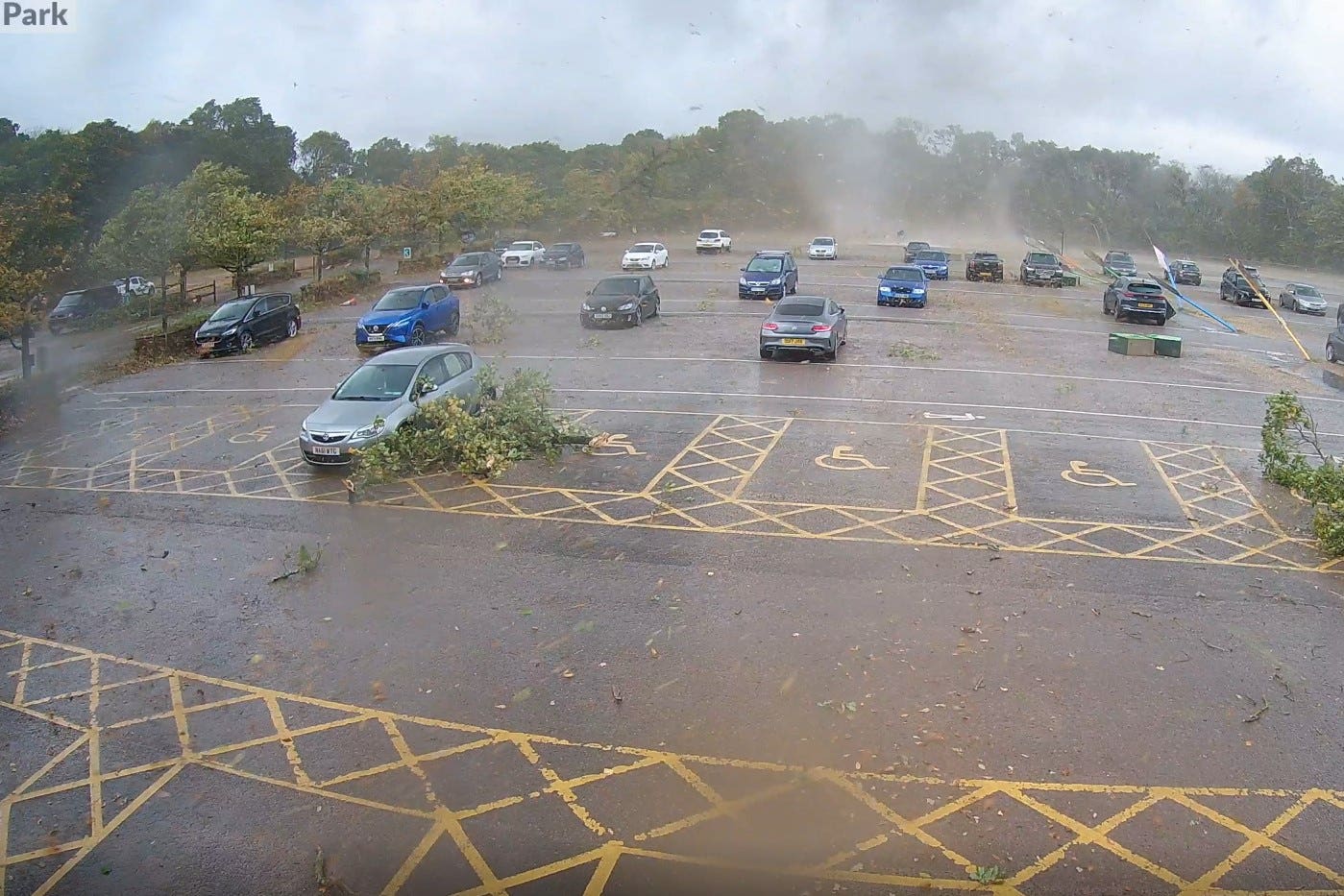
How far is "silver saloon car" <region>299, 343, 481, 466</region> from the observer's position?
43.9 feet

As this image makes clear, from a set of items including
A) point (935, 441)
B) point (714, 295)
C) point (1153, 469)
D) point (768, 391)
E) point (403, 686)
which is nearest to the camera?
point (403, 686)

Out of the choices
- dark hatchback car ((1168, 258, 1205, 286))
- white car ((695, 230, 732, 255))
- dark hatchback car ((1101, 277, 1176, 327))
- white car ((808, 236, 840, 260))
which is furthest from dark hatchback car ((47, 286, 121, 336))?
dark hatchback car ((1168, 258, 1205, 286))

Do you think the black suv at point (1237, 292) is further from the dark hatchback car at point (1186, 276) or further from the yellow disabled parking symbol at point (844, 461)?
the yellow disabled parking symbol at point (844, 461)

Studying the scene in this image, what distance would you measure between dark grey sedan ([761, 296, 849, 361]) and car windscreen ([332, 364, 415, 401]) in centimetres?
958

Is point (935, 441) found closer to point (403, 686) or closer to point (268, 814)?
point (403, 686)

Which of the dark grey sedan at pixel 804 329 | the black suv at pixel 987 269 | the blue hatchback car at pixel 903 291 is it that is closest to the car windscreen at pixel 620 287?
the dark grey sedan at pixel 804 329

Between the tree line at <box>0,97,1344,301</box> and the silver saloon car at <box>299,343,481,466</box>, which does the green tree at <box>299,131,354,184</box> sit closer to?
the tree line at <box>0,97,1344,301</box>

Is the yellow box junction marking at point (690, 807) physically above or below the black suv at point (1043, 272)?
below

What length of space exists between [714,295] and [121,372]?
19311 millimetres

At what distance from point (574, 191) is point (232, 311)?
1852 inches

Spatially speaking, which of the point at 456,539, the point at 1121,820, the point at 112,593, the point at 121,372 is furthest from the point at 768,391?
the point at 121,372

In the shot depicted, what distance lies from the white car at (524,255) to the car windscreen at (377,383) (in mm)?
31858

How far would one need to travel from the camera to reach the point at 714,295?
3447 cm

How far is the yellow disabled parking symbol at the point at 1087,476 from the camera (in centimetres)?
1298
